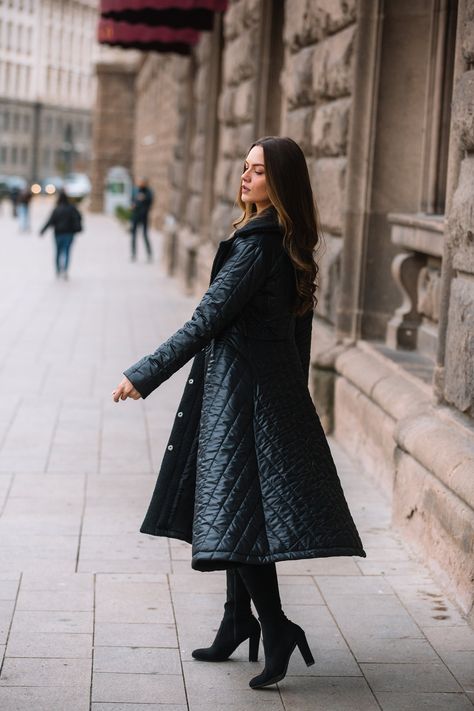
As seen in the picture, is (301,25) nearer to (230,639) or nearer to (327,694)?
(230,639)

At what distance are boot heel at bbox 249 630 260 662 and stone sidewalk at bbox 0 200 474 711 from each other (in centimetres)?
3

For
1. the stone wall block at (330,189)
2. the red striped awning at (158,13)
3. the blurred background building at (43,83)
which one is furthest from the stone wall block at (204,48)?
the blurred background building at (43,83)

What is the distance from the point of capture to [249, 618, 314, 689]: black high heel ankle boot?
4457 mm

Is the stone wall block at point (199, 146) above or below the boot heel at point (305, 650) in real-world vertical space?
above

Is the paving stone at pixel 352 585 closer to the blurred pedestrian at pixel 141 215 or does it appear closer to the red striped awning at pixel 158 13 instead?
the red striped awning at pixel 158 13

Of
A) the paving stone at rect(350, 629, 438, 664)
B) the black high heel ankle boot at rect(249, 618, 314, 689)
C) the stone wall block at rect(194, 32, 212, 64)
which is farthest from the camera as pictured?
the stone wall block at rect(194, 32, 212, 64)

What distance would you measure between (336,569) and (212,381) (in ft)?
6.10

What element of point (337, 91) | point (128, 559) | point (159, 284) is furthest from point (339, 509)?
point (159, 284)

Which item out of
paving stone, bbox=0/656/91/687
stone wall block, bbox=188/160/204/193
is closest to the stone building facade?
paving stone, bbox=0/656/91/687

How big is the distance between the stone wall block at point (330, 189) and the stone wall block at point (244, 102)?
13.1 feet

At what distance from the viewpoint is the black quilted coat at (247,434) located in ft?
14.1

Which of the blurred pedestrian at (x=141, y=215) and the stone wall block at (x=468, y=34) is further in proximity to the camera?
the blurred pedestrian at (x=141, y=215)

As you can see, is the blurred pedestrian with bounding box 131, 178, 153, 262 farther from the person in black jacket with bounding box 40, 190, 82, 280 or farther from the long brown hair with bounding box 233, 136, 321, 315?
the long brown hair with bounding box 233, 136, 321, 315

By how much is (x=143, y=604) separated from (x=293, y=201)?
186cm
